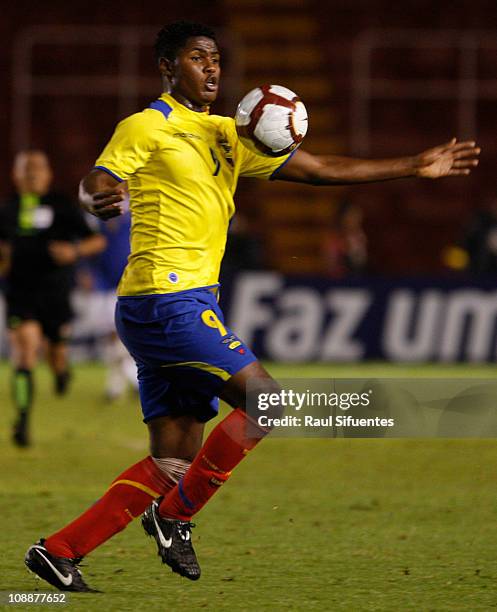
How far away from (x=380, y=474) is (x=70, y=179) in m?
12.4

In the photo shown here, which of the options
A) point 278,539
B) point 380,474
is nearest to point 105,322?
point 380,474

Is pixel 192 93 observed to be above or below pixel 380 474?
above

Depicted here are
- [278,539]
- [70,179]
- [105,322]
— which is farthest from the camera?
[70,179]

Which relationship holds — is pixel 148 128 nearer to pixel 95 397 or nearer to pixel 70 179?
pixel 95 397

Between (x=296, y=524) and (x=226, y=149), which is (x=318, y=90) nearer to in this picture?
(x=296, y=524)

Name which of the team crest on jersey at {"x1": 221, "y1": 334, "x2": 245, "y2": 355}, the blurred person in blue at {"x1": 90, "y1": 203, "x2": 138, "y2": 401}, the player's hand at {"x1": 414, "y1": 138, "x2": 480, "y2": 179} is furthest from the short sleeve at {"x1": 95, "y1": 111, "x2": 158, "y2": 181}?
the blurred person in blue at {"x1": 90, "y1": 203, "x2": 138, "y2": 401}

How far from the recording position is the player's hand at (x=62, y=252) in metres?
10.5

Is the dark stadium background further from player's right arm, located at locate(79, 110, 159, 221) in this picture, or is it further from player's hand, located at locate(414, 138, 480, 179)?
player's right arm, located at locate(79, 110, 159, 221)

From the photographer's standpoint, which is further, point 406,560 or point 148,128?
point 406,560

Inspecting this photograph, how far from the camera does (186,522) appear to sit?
512 centimetres

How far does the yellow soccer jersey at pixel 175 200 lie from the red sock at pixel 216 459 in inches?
20.9

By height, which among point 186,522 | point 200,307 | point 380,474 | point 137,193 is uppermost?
point 137,193

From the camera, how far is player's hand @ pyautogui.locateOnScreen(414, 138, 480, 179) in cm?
504

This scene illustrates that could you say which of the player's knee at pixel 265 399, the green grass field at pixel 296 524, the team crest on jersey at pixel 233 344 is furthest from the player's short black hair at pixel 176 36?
the green grass field at pixel 296 524
